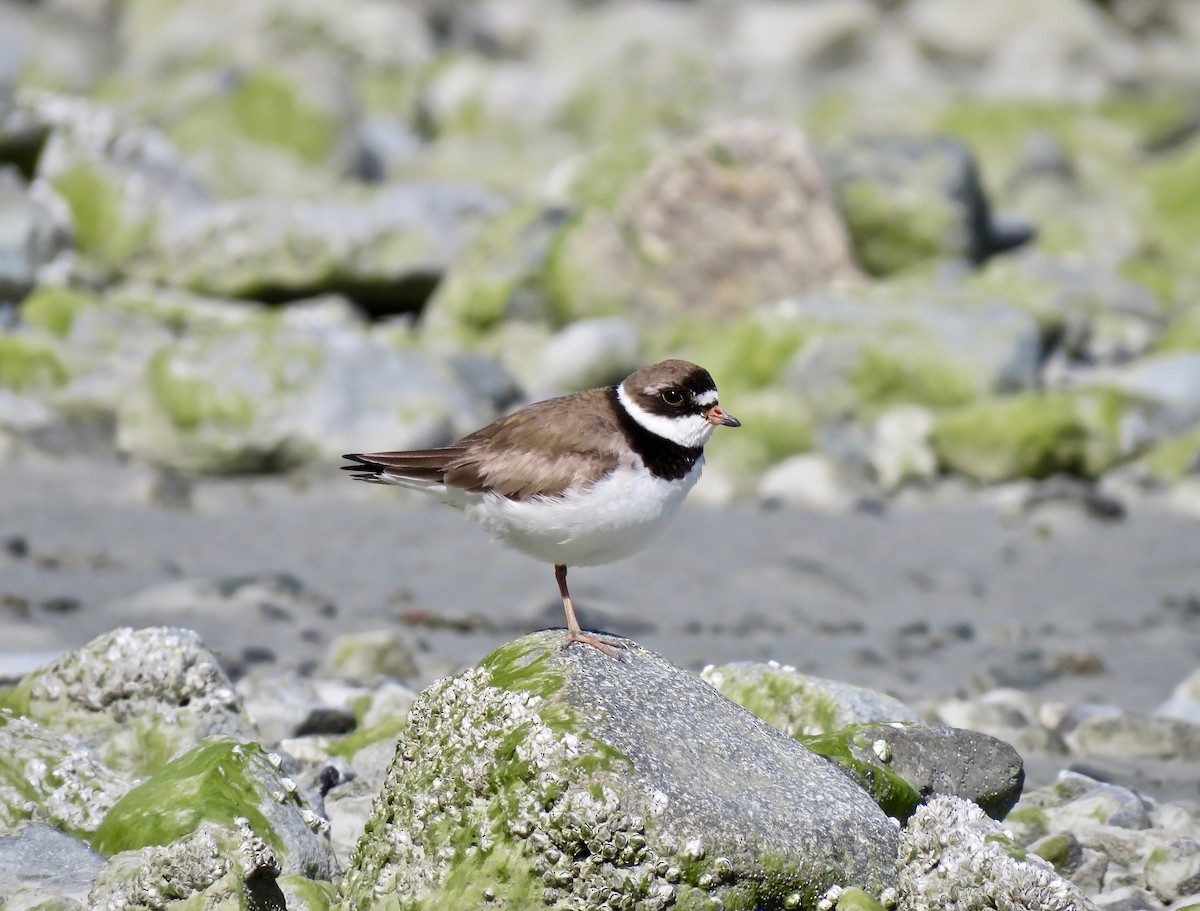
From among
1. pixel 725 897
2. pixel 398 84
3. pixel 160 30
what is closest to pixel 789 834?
pixel 725 897

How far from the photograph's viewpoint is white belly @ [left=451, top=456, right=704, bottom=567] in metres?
5.31

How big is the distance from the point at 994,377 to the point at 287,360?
257 inches

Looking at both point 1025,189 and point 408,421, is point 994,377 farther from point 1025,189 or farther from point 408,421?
point 1025,189

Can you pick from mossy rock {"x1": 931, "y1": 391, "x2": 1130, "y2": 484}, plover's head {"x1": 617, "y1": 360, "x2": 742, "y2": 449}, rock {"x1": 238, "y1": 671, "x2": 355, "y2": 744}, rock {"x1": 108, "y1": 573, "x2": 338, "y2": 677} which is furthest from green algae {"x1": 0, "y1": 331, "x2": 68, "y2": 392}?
plover's head {"x1": 617, "y1": 360, "x2": 742, "y2": 449}

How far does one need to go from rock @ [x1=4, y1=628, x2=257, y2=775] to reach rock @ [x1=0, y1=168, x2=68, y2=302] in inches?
449

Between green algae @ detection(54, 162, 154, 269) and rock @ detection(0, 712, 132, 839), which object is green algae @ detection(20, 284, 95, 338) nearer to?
green algae @ detection(54, 162, 154, 269)

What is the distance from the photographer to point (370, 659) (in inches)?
325

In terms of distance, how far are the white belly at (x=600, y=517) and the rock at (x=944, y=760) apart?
102 cm

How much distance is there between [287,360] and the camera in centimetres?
1298

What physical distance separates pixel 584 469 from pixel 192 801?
5.69ft

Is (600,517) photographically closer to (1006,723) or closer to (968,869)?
(968,869)

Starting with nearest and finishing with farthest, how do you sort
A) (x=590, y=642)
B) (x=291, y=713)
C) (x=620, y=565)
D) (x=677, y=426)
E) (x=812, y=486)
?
1. (x=590, y=642)
2. (x=677, y=426)
3. (x=291, y=713)
4. (x=620, y=565)
5. (x=812, y=486)

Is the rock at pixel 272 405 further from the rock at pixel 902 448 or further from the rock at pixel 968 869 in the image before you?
the rock at pixel 968 869

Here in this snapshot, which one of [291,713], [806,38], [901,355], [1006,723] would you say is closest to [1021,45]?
[806,38]
